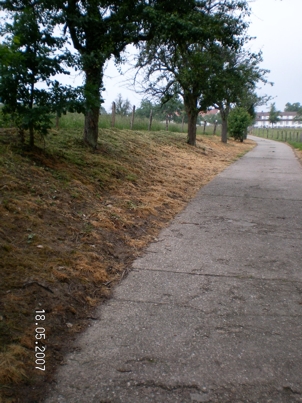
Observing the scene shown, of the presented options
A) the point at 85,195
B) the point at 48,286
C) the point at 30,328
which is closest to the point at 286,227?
the point at 85,195

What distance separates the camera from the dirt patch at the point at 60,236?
2.87 m

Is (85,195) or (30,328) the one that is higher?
(85,195)

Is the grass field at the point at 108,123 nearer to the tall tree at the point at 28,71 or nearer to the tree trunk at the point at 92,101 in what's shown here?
the tree trunk at the point at 92,101

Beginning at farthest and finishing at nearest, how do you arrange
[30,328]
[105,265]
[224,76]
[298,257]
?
[224,76], [298,257], [105,265], [30,328]

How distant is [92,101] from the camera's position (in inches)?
300

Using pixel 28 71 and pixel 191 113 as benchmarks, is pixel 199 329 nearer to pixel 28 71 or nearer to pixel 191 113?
pixel 28 71

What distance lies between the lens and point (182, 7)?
9758mm

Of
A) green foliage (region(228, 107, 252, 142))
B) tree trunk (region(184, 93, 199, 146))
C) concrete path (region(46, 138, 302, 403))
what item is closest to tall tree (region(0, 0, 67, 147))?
Answer: concrete path (region(46, 138, 302, 403))

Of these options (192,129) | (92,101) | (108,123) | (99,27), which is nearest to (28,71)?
(92,101)

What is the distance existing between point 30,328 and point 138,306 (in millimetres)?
1028

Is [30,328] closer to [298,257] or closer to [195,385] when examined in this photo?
[195,385]

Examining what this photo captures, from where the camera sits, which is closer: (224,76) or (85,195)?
(85,195)

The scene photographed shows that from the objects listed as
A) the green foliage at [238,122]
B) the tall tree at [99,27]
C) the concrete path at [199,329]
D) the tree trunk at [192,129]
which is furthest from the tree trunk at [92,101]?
the green foliage at [238,122]

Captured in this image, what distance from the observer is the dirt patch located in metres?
2.87
